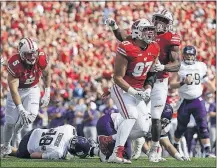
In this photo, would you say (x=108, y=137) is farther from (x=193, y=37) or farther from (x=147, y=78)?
(x=193, y=37)

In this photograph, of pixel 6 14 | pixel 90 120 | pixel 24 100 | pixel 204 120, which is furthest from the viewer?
pixel 6 14

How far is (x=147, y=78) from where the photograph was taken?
429 inches

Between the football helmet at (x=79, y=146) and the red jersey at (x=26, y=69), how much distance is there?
3.78 feet

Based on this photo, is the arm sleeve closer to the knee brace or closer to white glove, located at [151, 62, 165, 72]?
white glove, located at [151, 62, 165, 72]

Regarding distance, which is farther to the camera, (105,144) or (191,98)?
(191,98)

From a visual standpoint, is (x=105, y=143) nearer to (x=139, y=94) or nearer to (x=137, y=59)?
(x=139, y=94)

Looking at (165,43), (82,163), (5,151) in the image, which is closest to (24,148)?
(5,151)

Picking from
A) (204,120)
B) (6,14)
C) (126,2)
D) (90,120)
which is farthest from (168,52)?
(126,2)

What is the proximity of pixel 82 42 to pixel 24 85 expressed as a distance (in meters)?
10.2

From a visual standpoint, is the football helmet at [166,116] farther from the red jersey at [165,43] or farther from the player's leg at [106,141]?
the player's leg at [106,141]

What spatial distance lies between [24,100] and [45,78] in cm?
48

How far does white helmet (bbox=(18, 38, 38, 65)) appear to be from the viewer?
448 inches

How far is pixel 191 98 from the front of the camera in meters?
13.4

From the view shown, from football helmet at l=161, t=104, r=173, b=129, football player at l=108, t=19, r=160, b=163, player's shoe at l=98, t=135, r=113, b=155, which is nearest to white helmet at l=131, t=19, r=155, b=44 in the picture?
football player at l=108, t=19, r=160, b=163
